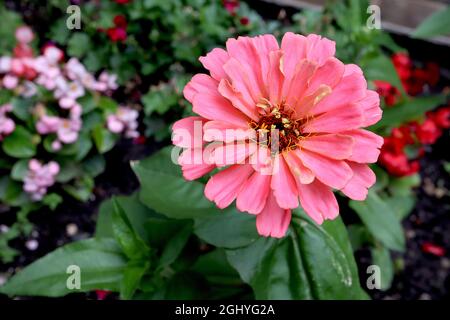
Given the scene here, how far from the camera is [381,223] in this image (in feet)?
4.58

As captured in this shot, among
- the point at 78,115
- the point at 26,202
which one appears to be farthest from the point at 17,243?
the point at 78,115

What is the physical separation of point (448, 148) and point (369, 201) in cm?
80

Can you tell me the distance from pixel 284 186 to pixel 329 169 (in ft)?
0.22

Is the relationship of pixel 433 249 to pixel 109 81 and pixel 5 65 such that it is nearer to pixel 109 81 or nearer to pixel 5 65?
pixel 109 81

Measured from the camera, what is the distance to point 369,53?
1.40m

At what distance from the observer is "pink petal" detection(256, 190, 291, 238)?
0.72 meters

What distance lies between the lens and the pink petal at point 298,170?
690mm

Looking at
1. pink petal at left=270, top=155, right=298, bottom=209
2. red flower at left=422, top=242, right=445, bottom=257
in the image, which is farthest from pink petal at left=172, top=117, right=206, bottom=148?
red flower at left=422, top=242, right=445, bottom=257

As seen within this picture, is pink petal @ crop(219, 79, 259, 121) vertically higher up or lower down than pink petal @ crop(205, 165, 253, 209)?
higher up

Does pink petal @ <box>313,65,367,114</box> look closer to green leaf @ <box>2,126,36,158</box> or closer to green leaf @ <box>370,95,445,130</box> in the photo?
green leaf @ <box>370,95,445,130</box>

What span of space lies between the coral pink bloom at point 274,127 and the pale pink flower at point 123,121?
95cm

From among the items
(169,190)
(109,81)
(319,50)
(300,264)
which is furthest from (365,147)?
(109,81)

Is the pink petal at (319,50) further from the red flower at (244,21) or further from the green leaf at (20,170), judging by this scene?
the green leaf at (20,170)

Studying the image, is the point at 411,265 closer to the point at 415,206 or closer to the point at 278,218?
the point at 415,206
